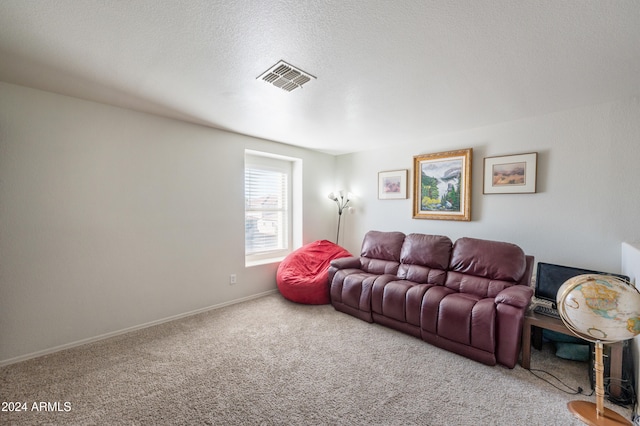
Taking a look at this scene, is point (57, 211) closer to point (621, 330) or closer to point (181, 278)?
point (181, 278)

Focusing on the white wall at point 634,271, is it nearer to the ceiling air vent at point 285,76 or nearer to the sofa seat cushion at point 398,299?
the sofa seat cushion at point 398,299

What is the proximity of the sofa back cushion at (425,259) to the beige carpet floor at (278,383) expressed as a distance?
0.75 m

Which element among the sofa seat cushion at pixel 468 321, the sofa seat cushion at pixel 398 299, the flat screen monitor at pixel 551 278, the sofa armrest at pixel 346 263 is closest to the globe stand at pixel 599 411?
the sofa seat cushion at pixel 468 321

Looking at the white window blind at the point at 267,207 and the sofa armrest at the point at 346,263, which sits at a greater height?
the white window blind at the point at 267,207

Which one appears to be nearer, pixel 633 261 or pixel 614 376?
pixel 614 376

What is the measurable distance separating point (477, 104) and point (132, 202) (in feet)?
11.9

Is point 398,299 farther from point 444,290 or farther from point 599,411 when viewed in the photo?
point 599,411

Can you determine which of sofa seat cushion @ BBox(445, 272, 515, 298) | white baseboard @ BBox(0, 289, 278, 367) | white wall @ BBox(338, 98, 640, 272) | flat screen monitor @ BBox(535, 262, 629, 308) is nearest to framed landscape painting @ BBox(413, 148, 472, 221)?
white wall @ BBox(338, 98, 640, 272)

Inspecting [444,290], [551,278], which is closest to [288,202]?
[444,290]

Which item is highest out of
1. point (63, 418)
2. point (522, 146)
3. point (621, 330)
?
point (522, 146)

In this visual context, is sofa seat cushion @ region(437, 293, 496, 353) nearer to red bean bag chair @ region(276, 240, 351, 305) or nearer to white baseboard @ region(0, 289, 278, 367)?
red bean bag chair @ region(276, 240, 351, 305)

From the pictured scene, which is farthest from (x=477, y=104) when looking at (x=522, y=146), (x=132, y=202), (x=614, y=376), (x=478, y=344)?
(x=132, y=202)

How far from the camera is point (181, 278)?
10.00 feet

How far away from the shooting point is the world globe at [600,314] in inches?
56.0
